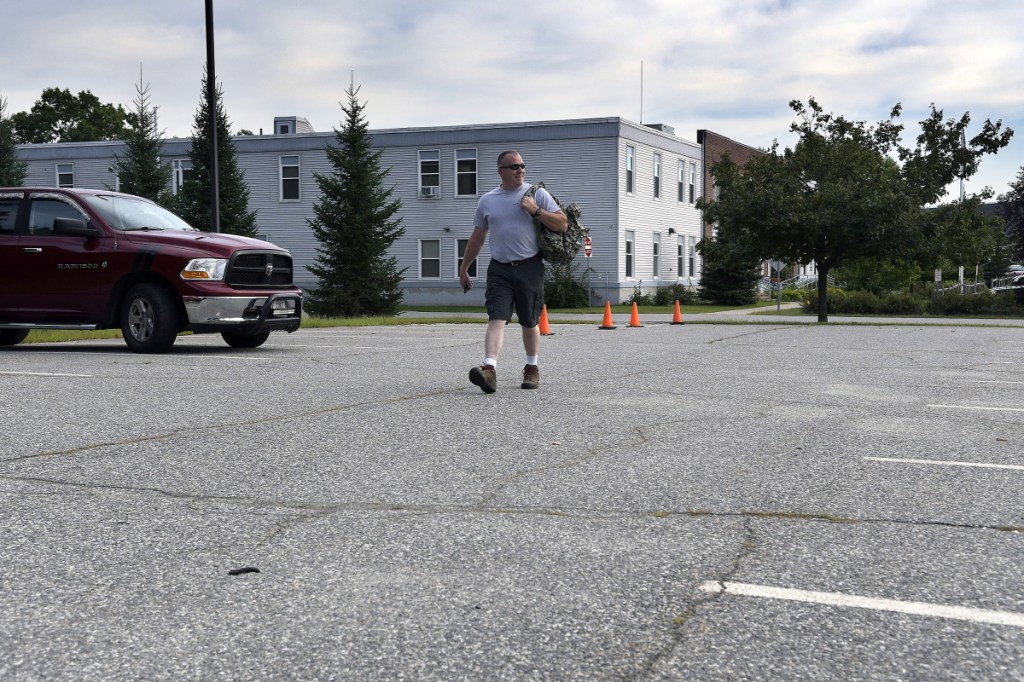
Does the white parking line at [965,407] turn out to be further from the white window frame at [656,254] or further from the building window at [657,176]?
the building window at [657,176]

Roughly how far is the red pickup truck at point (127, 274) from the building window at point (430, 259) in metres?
28.7

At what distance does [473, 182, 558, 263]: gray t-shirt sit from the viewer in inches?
364

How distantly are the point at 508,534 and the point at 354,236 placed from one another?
26569mm

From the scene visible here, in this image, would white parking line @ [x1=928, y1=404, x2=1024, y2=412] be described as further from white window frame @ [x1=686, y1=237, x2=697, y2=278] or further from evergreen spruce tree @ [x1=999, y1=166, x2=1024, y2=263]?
evergreen spruce tree @ [x1=999, y1=166, x2=1024, y2=263]

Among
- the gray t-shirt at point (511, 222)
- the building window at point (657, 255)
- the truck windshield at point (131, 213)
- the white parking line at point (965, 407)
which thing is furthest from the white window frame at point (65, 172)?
the white parking line at point (965, 407)

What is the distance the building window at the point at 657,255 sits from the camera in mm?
44094

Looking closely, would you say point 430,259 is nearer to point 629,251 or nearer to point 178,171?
point 629,251

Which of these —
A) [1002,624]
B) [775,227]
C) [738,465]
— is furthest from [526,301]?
[775,227]

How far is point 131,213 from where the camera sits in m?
13.8

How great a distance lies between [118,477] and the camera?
18.4 feet

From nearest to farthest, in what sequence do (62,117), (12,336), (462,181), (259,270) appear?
(259,270) → (12,336) → (462,181) → (62,117)

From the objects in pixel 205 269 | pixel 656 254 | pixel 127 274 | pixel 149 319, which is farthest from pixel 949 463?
pixel 656 254

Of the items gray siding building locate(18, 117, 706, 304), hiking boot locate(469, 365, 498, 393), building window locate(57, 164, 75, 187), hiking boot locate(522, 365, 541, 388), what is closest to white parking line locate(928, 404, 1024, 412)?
hiking boot locate(522, 365, 541, 388)

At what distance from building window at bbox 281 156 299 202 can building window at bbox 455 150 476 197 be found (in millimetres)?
6581
